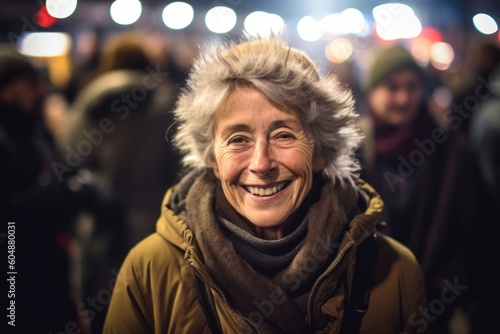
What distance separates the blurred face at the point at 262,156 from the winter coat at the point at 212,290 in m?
0.23

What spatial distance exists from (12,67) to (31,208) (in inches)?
35.3

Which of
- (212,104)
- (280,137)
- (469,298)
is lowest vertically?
(469,298)

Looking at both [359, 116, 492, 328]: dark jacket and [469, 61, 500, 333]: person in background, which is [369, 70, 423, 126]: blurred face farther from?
[469, 61, 500, 333]: person in background

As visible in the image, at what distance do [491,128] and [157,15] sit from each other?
734 centimetres

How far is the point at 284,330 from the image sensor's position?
1.92m

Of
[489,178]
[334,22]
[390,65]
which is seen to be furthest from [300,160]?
[334,22]

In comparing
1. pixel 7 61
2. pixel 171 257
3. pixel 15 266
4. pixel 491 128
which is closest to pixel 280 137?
pixel 171 257

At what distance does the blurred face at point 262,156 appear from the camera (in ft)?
6.33

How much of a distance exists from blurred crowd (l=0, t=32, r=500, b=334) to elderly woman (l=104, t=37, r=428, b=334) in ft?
2.29

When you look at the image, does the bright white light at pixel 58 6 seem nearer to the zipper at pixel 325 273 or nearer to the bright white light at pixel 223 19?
the bright white light at pixel 223 19

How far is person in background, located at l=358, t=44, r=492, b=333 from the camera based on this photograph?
10.3 feet

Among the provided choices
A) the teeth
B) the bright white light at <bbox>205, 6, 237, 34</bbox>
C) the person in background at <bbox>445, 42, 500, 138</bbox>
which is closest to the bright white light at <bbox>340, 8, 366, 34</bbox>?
the person in background at <bbox>445, 42, 500, 138</bbox>

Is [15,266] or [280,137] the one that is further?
[15,266]

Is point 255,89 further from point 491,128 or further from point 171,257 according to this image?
point 491,128
